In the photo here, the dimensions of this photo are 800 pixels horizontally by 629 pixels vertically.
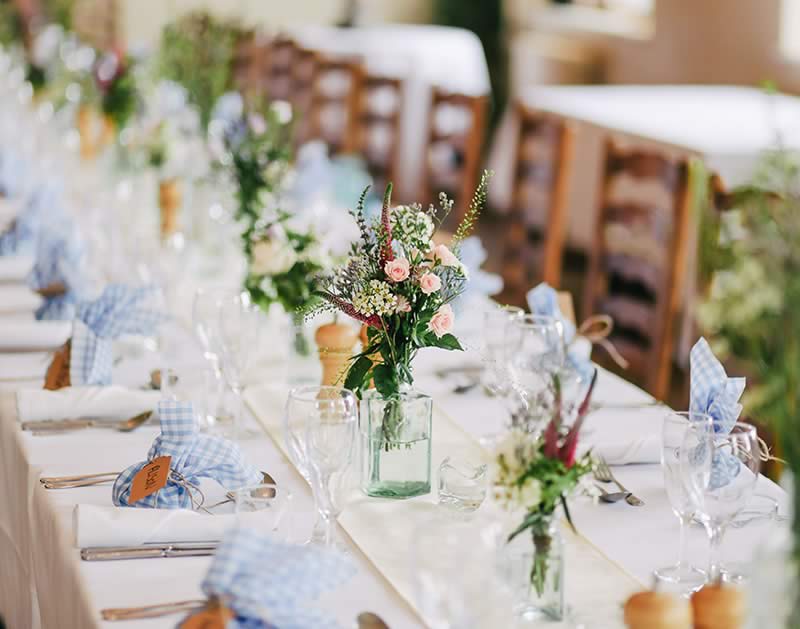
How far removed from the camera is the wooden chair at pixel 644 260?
9.88ft

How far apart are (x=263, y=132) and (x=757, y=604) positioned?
1.90 m

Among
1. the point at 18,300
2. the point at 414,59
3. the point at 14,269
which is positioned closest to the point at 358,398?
the point at 18,300

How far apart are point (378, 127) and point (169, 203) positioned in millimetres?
2083

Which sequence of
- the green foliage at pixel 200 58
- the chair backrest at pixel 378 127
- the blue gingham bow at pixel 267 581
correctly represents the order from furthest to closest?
the chair backrest at pixel 378 127, the green foliage at pixel 200 58, the blue gingham bow at pixel 267 581

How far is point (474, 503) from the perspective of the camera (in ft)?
5.19

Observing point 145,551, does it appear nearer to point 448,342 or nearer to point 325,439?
point 325,439

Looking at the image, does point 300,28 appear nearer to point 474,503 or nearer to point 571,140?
point 571,140

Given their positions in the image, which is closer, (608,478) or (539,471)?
(539,471)

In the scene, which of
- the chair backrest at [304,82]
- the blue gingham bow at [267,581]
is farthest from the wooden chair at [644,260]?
the chair backrest at [304,82]

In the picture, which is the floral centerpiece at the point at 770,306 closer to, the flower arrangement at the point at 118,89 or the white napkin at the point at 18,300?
the white napkin at the point at 18,300

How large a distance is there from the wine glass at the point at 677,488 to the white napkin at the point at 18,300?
4.81 feet

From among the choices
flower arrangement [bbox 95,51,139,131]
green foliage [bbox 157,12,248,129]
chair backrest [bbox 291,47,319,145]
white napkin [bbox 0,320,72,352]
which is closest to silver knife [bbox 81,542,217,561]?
white napkin [bbox 0,320,72,352]

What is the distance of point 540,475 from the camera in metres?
1.20

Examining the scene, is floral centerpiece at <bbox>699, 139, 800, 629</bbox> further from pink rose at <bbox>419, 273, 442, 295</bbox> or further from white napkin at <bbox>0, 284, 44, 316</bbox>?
white napkin at <bbox>0, 284, 44, 316</bbox>
